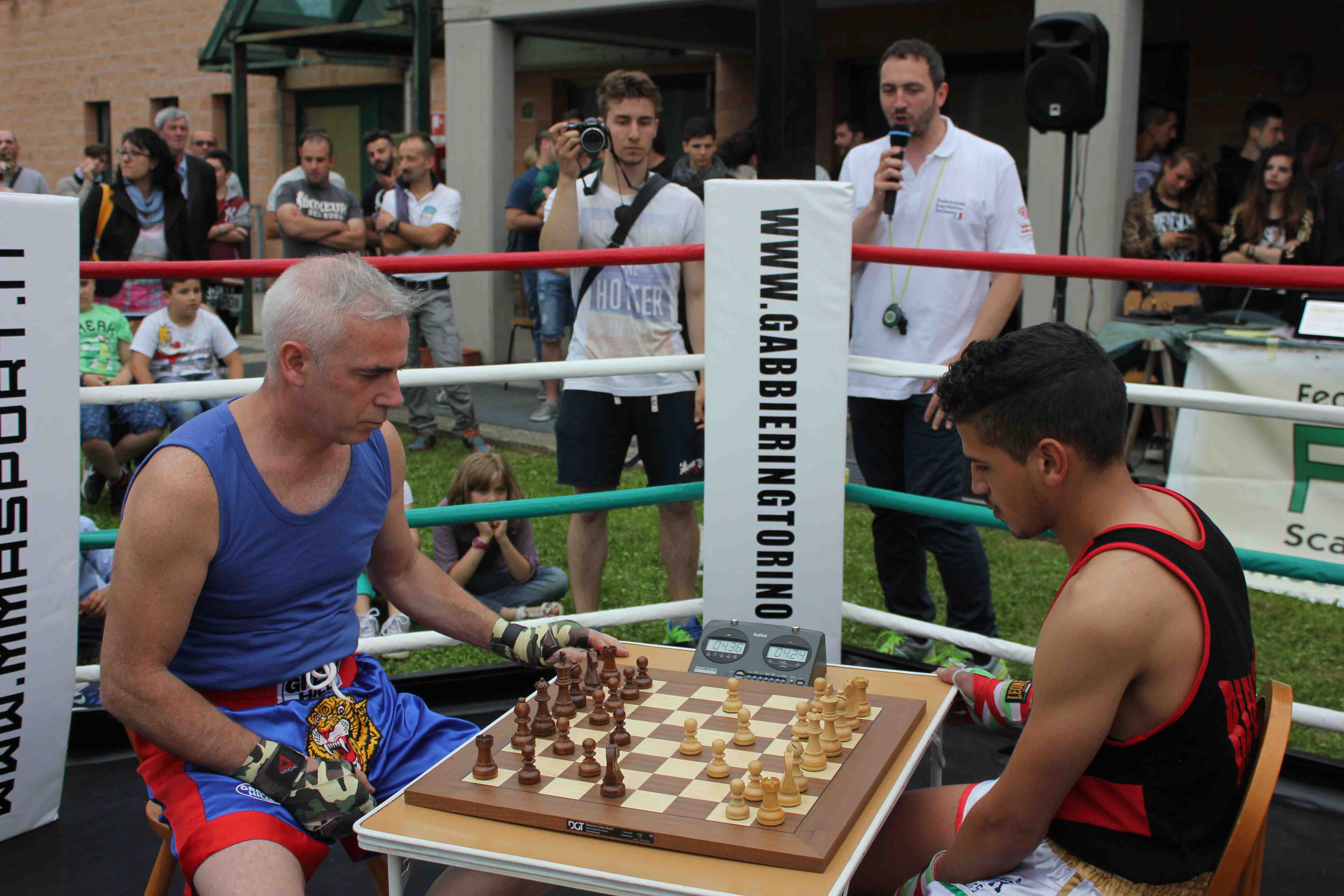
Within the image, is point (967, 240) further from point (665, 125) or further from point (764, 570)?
point (665, 125)

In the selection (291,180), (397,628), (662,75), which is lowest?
(397,628)

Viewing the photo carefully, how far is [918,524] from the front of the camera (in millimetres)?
3893

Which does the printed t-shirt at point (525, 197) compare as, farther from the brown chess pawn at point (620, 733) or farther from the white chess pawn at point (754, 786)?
the white chess pawn at point (754, 786)

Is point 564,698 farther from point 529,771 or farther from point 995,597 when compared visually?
point 995,597

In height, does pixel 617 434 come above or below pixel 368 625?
above

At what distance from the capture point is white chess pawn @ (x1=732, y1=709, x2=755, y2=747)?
1951 millimetres

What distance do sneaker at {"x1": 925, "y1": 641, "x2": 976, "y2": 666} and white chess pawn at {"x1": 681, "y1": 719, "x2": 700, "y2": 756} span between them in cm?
188

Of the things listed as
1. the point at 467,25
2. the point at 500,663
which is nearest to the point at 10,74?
the point at 467,25

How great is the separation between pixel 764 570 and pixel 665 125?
32.9 feet

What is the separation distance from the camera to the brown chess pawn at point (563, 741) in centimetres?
Result: 192

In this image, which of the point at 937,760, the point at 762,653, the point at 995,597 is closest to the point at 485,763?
the point at 762,653

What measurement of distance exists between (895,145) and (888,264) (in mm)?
475

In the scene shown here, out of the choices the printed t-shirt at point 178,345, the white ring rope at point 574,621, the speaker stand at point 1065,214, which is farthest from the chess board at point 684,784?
the printed t-shirt at point 178,345

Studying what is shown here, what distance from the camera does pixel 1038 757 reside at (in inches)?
64.7
